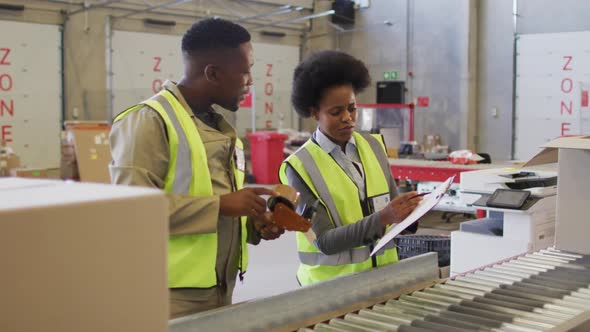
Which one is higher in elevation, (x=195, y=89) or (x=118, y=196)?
(x=195, y=89)

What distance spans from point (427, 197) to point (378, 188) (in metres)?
0.24

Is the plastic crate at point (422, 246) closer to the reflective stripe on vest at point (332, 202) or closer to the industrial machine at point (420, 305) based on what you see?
the reflective stripe on vest at point (332, 202)

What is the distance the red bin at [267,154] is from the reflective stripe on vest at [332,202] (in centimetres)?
942

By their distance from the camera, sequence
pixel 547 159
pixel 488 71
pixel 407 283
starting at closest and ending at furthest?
1. pixel 407 283
2. pixel 547 159
3. pixel 488 71

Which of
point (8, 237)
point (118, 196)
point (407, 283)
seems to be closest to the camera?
point (8, 237)

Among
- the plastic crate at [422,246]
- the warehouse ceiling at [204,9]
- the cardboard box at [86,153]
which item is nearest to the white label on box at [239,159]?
the plastic crate at [422,246]

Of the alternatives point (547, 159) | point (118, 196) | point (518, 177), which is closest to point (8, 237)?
point (118, 196)

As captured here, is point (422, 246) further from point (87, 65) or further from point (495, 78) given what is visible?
point (495, 78)

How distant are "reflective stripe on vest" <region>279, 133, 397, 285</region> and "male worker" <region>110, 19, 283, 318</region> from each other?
0.90 ft

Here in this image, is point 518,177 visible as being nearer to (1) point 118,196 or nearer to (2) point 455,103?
(1) point 118,196

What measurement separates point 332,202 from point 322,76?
0.52m

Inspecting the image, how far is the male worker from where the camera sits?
1.83 m

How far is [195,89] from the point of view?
2.06 metres

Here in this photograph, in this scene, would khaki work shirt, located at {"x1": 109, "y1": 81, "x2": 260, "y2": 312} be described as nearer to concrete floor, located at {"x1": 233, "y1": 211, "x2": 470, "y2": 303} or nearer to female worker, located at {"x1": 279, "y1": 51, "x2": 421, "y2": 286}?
female worker, located at {"x1": 279, "y1": 51, "x2": 421, "y2": 286}
